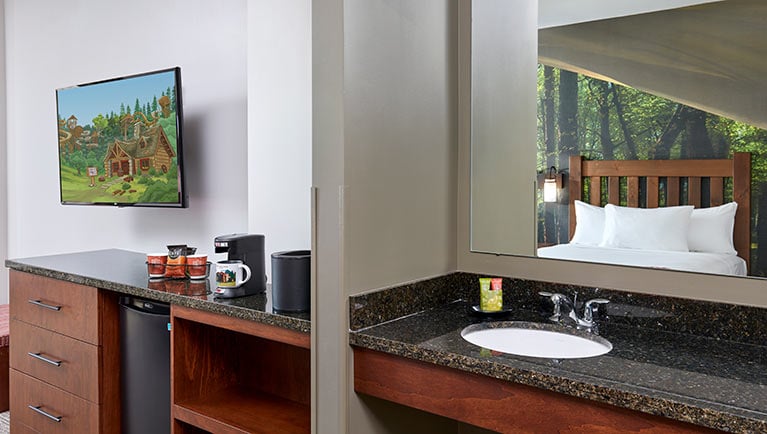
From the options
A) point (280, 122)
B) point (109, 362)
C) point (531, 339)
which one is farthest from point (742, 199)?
point (109, 362)

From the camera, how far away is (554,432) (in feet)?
4.27

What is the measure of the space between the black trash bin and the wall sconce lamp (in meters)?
0.75

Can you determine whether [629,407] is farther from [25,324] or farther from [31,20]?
[31,20]

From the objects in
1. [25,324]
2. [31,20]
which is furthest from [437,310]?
[31,20]

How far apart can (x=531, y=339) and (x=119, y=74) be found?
3.00m

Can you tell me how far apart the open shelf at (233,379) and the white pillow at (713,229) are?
4.06 ft

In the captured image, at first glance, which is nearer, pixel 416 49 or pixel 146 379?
pixel 416 49

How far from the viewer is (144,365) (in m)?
2.32

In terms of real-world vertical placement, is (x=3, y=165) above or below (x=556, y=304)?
above

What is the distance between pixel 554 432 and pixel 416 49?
110cm

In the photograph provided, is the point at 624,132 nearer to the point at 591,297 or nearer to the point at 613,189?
the point at 613,189

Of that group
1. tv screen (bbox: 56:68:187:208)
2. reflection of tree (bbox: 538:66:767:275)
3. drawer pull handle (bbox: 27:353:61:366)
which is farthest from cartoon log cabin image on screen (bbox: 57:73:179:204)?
reflection of tree (bbox: 538:66:767:275)

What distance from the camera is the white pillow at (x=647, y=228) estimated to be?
164cm

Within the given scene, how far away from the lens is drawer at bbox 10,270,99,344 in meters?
2.39
